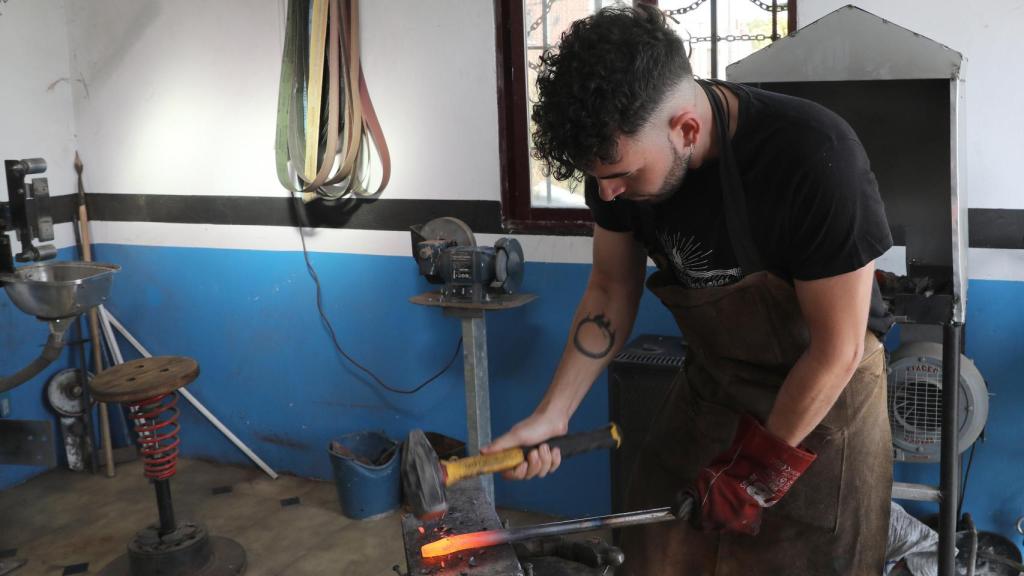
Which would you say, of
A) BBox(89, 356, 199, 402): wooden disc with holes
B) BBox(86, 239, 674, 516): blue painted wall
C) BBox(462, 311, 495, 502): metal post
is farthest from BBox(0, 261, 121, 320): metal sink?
BBox(462, 311, 495, 502): metal post

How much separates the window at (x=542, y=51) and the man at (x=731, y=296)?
1188 mm

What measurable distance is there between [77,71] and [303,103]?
4.18 ft

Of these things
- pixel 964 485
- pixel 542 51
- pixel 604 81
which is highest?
pixel 542 51

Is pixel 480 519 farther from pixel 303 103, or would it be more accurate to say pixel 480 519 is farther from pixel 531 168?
pixel 303 103

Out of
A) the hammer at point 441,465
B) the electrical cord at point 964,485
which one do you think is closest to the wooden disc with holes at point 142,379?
the hammer at point 441,465

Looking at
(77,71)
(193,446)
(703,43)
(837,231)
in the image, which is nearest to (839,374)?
(837,231)

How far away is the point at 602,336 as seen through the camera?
2.02 m

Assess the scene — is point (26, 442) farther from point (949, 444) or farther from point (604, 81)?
point (949, 444)

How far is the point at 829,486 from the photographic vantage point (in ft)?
6.00

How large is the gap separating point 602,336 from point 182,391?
8.74 ft

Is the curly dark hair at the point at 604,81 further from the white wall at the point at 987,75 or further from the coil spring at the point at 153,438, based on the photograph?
the coil spring at the point at 153,438

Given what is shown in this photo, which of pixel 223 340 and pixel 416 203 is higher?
pixel 416 203

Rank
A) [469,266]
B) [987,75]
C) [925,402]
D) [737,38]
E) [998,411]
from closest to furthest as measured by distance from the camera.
Result: [925,402]
[987,75]
[998,411]
[737,38]
[469,266]

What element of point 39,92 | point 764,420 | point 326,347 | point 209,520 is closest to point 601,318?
point 764,420
